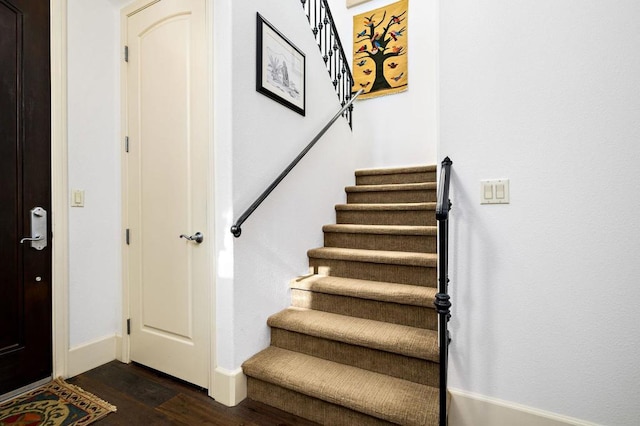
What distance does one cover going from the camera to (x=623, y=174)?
121 centimetres

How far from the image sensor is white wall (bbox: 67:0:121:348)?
1943 millimetres

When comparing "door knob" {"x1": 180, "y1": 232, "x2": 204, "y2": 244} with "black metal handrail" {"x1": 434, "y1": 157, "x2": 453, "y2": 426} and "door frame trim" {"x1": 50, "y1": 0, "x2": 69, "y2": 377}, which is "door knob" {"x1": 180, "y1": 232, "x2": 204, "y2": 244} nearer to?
"door frame trim" {"x1": 50, "y1": 0, "x2": 69, "y2": 377}

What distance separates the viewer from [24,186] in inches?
67.9

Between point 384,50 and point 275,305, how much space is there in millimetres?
3453

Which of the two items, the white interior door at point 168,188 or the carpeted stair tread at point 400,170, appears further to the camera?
the carpeted stair tread at point 400,170

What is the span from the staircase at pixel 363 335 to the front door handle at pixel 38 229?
1438 mm

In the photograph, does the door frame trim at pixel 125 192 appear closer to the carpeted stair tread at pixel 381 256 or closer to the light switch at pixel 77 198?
the light switch at pixel 77 198

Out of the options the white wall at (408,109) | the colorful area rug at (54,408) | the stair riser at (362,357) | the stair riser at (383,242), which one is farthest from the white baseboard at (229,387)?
the white wall at (408,109)

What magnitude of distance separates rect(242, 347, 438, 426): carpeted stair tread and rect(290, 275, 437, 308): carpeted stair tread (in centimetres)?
40

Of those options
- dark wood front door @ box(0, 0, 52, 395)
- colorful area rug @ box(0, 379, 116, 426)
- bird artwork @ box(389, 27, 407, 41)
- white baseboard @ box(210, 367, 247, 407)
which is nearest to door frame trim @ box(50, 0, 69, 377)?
dark wood front door @ box(0, 0, 52, 395)

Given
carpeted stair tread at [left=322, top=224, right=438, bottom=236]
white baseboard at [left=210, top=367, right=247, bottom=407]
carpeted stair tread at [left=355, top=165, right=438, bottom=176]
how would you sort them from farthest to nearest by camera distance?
carpeted stair tread at [left=355, top=165, right=438, bottom=176] < carpeted stair tread at [left=322, top=224, right=438, bottom=236] < white baseboard at [left=210, top=367, right=247, bottom=407]

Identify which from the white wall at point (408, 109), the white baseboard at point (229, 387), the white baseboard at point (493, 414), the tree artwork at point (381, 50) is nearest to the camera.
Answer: the white baseboard at point (493, 414)

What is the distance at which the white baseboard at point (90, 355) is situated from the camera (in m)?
1.90

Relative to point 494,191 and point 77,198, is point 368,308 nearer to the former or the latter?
point 494,191
